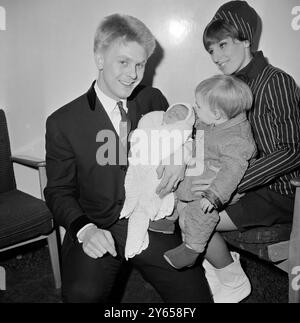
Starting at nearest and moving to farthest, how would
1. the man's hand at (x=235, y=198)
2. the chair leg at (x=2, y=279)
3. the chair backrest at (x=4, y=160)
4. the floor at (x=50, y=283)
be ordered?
1. the man's hand at (x=235, y=198)
2. the floor at (x=50, y=283)
3. the chair leg at (x=2, y=279)
4. the chair backrest at (x=4, y=160)

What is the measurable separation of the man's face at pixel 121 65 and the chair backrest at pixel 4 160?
117 cm

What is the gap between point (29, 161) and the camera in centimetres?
236

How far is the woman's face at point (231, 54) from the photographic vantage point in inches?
70.1

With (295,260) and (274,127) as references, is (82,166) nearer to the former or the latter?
(274,127)

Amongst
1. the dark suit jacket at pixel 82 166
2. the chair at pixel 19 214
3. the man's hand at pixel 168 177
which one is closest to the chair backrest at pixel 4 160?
the chair at pixel 19 214

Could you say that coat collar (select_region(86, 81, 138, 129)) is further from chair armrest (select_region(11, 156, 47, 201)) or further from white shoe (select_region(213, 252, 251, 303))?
white shoe (select_region(213, 252, 251, 303))

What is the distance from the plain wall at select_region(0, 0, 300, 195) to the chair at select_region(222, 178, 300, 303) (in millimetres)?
1138

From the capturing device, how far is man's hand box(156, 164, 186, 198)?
1578mm

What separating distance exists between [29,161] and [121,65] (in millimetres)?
1089

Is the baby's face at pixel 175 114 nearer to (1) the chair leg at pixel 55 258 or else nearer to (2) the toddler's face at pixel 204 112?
(2) the toddler's face at pixel 204 112

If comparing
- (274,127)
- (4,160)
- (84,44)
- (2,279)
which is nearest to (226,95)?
(274,127)

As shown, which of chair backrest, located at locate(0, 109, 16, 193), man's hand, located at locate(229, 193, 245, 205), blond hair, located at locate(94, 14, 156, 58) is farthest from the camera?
chair backrest, located at locate(0, 109, 16, 193)

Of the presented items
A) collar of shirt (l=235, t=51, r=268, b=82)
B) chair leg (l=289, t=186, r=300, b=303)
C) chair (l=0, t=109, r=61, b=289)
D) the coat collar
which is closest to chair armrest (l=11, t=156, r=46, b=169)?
chair (l=0, t=109, r=61, b=289)

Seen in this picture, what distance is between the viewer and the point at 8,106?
8.43ft
